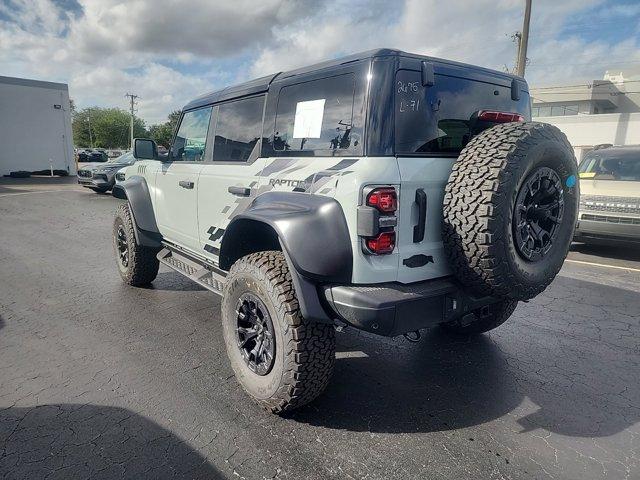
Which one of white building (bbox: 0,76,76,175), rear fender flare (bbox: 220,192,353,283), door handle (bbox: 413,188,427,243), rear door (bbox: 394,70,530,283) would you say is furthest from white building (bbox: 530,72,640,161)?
white building (bbox: 0,76,76,175)

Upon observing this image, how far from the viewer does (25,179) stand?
73.5 ft

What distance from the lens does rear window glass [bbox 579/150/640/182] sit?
278 inches

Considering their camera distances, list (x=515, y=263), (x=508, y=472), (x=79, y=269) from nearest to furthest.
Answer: (x=508, y=472), (x=515, y=263), (x=79, y=269)

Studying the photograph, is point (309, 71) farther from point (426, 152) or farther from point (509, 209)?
point (509, 209)

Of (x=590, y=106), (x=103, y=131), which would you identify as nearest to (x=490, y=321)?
(x=590, y=106)

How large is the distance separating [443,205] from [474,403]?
1.37 meters

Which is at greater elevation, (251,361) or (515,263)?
(515,263)

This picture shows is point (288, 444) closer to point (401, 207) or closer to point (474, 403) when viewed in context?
point (474, 403)

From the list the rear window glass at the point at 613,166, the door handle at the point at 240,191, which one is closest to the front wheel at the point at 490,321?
the door handle at the point at 240,191

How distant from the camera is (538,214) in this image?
8.28 feet

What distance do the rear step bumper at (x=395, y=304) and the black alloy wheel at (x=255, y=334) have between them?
526 millimetres

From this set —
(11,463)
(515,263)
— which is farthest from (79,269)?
(515,263)

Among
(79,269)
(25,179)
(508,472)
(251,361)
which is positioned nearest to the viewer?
(508,472)

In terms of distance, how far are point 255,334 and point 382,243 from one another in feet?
3.59
